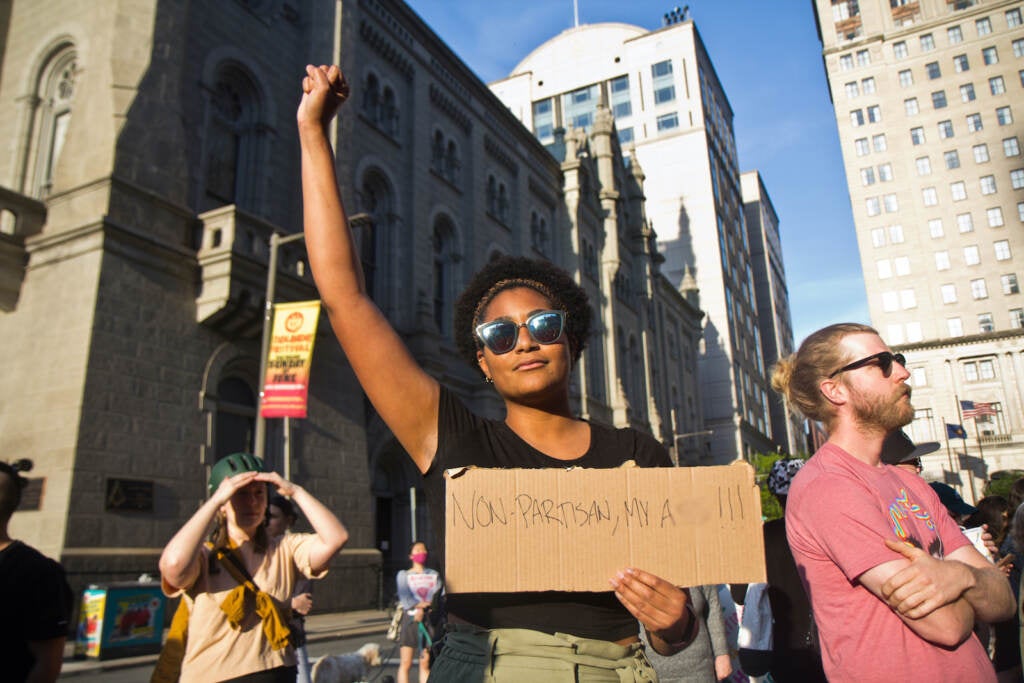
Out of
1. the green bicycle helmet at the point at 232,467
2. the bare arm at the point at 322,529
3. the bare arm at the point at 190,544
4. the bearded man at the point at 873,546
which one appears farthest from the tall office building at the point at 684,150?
the bearded man at the point at 873,546

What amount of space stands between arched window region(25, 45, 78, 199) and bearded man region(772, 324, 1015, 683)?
16.8m

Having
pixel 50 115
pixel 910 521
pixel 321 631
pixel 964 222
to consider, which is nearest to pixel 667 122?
pixel 964 222

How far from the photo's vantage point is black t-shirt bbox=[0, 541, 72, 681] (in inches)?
133

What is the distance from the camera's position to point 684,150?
6538 cm

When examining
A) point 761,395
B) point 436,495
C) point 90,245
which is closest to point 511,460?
point 436,495

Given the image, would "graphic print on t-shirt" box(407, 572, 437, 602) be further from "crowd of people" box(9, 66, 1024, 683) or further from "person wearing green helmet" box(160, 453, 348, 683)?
"crowd of people" box(9, 66, 1024, 683)

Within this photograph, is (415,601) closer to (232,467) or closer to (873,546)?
(232,467)

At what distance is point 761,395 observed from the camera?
7325 cm

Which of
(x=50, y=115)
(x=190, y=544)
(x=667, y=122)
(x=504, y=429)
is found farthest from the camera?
(x=667, y=122)

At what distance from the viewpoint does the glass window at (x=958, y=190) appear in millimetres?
60750

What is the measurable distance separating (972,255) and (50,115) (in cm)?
6555

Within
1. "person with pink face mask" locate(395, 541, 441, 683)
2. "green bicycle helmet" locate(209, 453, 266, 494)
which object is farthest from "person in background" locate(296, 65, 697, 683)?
"person with pink face mask" locate(395, 541, 441, 683)

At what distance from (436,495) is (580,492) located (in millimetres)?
515

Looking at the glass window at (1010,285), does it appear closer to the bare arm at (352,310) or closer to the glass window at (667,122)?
the glass window at (667,122)
